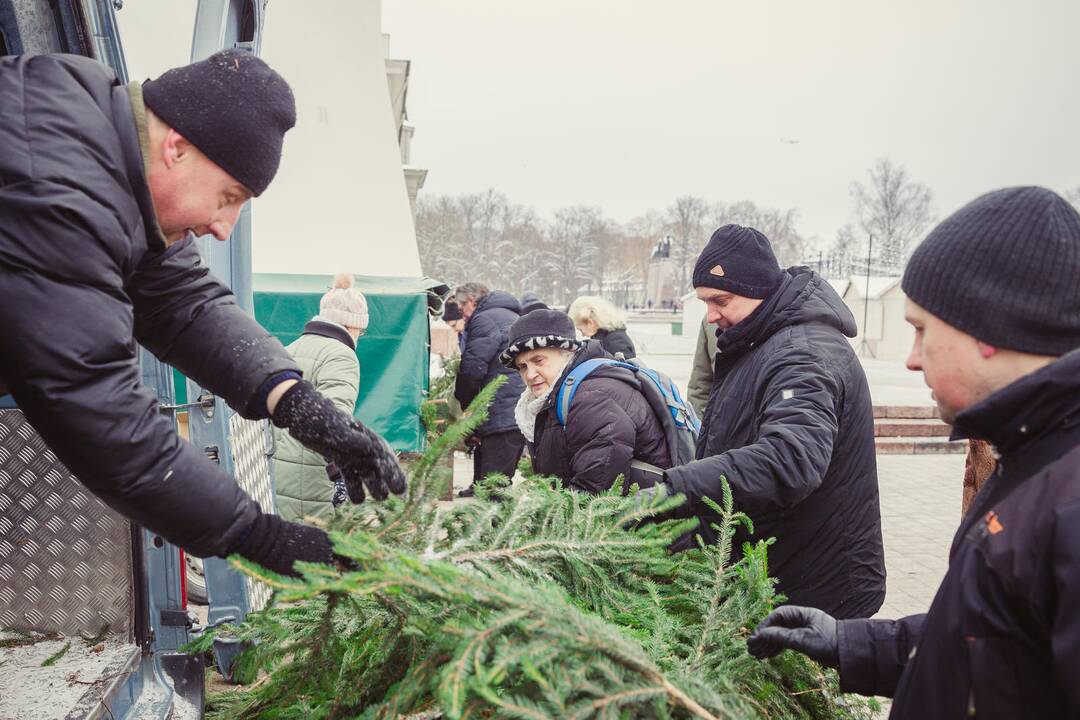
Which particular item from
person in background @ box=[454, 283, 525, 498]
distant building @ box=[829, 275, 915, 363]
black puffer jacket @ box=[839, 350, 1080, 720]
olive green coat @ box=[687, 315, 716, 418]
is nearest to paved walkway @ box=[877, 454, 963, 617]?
olive green coat @ box=[687, 315, 716, 418]

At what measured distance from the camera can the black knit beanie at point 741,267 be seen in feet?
9.65

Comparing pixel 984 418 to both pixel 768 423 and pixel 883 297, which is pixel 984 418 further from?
pixel 883 297

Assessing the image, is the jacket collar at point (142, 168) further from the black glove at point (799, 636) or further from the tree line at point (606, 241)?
the tree line at point (606, 241)

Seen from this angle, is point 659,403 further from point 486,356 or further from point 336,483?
point 486,356

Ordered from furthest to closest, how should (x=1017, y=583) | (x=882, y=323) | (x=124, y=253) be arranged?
1. (x=882, y=323)
2. (x=124, y=253)
3. (x=1017, y=583)

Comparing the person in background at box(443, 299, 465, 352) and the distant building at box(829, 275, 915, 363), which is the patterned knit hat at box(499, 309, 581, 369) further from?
the distant building at box(829, 275, 915, 363)

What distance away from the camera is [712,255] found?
2.99 meters

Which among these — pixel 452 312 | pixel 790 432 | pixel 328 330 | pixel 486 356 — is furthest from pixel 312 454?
pixel 452 312

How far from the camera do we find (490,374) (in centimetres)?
712

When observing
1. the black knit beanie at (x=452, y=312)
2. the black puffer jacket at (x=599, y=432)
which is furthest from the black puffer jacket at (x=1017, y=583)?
the black knit beanie at (x=452, y=312)

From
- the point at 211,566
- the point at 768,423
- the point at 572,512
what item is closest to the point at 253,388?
the point at 572,512

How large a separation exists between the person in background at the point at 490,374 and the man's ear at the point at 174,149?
466 centimetres

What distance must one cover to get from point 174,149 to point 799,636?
5.75 feet

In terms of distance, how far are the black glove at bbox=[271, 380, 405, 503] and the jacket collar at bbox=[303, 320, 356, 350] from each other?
3001mm
